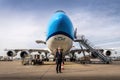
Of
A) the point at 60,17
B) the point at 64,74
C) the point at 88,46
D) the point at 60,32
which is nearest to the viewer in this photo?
the point at 64,74

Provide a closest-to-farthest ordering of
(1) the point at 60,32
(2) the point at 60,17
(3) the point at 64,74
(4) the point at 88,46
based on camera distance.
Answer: (3) the point at 64,74
(1) the point at 60,32
(2) the point at 60,17
(4) the point at 88,46

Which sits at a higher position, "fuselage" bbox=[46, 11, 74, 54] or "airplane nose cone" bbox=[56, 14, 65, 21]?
"airplane nose cone" bbox=[56, 14, 65, 21]

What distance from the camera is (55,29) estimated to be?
25.0 metres

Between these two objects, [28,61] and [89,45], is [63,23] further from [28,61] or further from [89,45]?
[89,45]

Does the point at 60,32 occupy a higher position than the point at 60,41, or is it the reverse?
the point at 60,32

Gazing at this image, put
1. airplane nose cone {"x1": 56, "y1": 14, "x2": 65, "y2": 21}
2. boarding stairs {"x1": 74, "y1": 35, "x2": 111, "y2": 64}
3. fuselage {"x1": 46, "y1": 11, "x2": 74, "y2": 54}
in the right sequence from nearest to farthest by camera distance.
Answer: fuselage {"x1": 46, "y1": 11, "x2": 74, "y2": 54} < airplane nose cone {"x1": 56, "y1": 14, "x2": 65, "y2": 21} < boarding stairs {"x1": 74, "y1": 35, "x2": 111, "y2": 64}

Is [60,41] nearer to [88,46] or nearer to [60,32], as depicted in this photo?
[60,32]

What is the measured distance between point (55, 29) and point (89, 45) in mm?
12945

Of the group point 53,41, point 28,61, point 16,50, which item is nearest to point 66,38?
point 53,41

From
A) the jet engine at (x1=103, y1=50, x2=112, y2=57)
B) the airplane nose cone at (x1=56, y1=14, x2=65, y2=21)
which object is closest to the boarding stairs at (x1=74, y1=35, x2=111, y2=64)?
the jet engine at (x1=103, y1=50, x2=112, y2=57)

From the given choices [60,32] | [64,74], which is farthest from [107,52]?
[64,74]

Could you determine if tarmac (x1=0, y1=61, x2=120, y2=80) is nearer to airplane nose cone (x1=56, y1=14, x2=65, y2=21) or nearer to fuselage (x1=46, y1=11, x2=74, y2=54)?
fuselage (x1=46, y1=11, x2=74, y2=54)

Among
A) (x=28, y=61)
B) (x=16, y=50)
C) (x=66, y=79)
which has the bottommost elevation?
(x=66, y=79)

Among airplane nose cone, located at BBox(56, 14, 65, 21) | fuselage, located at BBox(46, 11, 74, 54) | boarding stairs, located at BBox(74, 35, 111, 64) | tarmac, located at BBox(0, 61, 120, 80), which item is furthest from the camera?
boarding stairs, located at BBox(74, 35, 111, 64)
